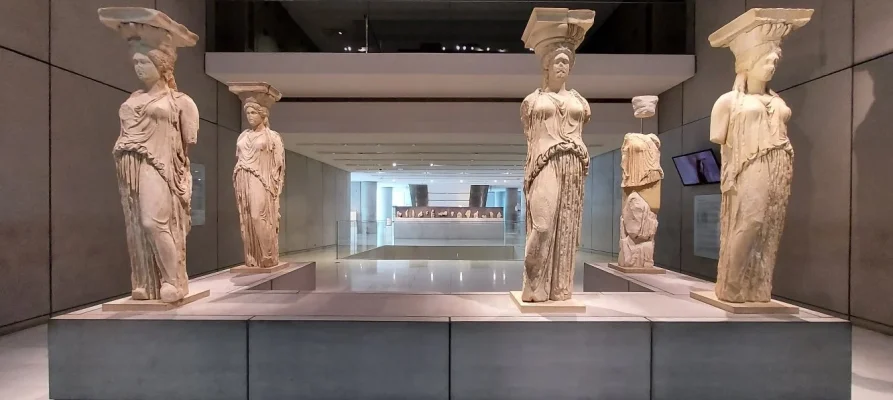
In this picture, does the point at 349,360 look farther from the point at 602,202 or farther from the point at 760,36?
the point at 602,202

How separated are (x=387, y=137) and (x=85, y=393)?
6.26m

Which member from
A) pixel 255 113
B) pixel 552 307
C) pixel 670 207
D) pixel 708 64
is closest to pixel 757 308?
pixel 552 307

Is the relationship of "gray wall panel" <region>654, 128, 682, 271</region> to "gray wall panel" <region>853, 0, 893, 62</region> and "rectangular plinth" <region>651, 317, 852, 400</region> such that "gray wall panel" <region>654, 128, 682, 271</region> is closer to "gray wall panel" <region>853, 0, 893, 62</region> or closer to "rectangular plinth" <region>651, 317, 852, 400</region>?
"gray wall panel" <region>853, 0, 893, 62</region>

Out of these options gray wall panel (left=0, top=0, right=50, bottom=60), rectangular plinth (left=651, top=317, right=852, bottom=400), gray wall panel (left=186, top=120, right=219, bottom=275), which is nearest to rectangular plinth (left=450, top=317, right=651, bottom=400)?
rectangular plinth (left=651, top=317, right=852, bottom=400)

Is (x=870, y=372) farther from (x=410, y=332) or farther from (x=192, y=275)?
(x=192, y=275)

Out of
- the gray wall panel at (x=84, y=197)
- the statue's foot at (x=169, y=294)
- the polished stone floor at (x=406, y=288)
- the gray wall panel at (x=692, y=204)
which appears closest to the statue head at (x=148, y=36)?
the statue's foot at (x=169, y=294)

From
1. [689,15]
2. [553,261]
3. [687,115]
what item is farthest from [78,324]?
[689,15]

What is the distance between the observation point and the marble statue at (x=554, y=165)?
3.13 m

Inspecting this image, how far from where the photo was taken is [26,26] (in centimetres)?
417

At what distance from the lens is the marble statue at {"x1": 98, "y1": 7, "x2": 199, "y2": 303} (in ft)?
10.6

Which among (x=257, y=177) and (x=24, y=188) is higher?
(x=257, y=177)

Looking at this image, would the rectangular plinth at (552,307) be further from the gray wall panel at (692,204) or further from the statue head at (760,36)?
the gray wall panel at (692,204)

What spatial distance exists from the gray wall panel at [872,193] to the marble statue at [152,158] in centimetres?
621

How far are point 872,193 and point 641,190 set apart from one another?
214 centimetres
